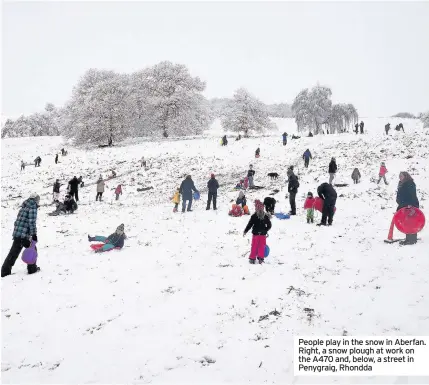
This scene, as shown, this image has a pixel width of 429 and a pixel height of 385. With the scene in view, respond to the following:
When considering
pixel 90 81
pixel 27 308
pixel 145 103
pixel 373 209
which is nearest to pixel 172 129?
pixel 145 103

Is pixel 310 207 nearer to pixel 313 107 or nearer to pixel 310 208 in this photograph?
pixel 310 208

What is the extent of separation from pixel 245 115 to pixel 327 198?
4687 centimetres

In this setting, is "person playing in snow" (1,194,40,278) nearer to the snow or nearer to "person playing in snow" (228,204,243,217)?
the snow

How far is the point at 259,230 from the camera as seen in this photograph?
404 inches

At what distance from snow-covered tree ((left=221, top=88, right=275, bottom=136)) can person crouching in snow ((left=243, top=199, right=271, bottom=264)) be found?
1980 inches

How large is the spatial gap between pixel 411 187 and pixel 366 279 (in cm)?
467

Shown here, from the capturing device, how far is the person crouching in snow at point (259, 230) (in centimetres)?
1027

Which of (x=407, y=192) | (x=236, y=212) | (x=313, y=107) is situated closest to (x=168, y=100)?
(x=313, y=107)

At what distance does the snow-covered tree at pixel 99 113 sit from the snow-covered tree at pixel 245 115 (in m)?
17.2

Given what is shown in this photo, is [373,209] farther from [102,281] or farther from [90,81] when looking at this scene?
[90,81]

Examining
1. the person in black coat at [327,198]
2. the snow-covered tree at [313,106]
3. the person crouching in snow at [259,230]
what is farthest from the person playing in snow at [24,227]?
the snow-covered tree at [313,106]

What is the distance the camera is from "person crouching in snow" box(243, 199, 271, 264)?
1027 centimetres

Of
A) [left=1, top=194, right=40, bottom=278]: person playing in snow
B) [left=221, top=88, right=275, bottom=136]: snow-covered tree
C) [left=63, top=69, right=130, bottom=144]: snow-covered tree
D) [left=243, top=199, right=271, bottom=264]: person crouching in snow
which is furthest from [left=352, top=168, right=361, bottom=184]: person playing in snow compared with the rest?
[left=63, top=69, right=130, bottom=144]: snow-covered tree

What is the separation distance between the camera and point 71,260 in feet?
39.6
